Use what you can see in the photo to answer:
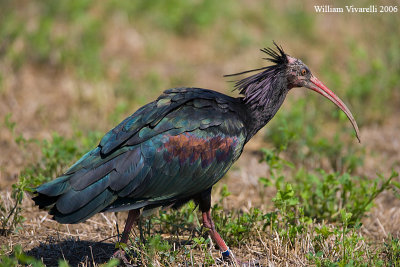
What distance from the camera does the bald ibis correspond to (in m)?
4.50

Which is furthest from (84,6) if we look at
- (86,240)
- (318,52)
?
(86,240)

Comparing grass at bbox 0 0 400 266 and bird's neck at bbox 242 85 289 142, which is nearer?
grass at bbox 0 0 400 266

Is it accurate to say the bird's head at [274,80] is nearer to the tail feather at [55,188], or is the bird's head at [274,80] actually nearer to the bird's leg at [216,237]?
the bird's leg at [216,237]

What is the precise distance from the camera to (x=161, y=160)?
4.74 meters

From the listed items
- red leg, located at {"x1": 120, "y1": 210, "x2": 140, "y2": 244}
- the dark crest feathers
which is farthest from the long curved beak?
red leg, located at {"x1": 120, "y1": 210, "x2": 140, "y2": 244}

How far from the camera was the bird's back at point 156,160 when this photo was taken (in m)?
4.50

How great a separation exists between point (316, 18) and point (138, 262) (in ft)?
30.3

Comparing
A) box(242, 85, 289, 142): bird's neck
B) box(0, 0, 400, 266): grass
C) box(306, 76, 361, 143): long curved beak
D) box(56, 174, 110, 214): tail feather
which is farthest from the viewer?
A: box(306, 76, 361, 143): long curved beak

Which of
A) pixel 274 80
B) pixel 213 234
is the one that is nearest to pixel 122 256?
pixel 213 234

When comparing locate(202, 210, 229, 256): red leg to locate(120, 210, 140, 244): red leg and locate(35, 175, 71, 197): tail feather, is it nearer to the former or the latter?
locate(120, 210, 140, 244): red leg

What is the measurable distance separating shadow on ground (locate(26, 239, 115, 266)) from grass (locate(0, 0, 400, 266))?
2cm

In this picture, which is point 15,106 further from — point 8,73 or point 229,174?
point 229,174

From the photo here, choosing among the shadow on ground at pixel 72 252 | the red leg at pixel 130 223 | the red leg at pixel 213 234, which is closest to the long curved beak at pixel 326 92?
the red leg at pixel 213 234

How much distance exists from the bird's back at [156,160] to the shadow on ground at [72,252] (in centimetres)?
79
